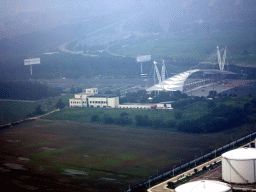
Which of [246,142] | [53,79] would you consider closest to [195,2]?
[53,79]

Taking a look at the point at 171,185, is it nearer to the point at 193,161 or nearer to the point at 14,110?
the point at 193,161

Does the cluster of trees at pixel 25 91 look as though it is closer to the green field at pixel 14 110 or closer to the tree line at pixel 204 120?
the green field at pixel 14 110

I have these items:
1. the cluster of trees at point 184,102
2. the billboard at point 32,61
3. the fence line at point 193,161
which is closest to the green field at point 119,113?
the cluster of trees at point 184,102

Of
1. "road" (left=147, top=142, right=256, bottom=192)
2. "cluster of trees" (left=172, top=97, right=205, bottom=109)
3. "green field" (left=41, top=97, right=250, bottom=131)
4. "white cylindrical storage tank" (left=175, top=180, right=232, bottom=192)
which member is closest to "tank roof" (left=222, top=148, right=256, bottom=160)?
"road" (left=147, top=142, right=256, bottom=192)

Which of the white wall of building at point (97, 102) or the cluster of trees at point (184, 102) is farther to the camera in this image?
the white wall of building at point (97, 102)

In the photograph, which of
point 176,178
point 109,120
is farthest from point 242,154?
point 109,120
